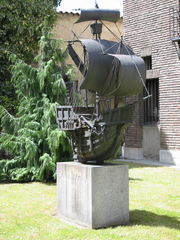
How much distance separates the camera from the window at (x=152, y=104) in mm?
16438

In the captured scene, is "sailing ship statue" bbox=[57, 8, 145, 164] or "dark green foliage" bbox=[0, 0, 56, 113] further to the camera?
"dark green foliage" bbox=[0, 0, 56, 113]

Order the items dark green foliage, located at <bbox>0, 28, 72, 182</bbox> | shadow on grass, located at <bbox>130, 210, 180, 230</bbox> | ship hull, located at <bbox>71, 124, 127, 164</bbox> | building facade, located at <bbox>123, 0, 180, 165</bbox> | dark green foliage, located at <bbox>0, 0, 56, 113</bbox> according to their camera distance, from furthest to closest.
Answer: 1. building facade, located at <bbox>123, 0, 180, 165</bbox>
2. dark green foliage, located at <bbox>0, 0, 56, 113</bbox>
3. dark green foliage, located at <bbox>0, 28, 72, 182</bbox>
4. shadow on grass, located at <bbox>130, 210, 180, 230</bbox>
5. ship hull, located at <bbox>71, 124, 127, 164</bbox>

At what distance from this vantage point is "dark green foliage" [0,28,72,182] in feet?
36.7

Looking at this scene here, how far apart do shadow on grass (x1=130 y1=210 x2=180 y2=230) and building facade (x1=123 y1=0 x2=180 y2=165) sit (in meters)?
7.14

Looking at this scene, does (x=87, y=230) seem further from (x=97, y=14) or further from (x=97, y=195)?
(x=97, y=14)

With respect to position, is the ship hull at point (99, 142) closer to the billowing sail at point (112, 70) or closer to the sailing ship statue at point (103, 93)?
the sailing ship statue at point (103, 93)

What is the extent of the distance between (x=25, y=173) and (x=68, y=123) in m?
4.53

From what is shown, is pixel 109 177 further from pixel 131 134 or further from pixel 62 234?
pixel 131 134

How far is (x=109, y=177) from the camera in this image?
6.98 m

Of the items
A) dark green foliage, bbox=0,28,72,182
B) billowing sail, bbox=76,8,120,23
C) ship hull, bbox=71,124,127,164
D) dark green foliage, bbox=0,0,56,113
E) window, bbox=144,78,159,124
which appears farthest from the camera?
window, bbox=144,78,159,124

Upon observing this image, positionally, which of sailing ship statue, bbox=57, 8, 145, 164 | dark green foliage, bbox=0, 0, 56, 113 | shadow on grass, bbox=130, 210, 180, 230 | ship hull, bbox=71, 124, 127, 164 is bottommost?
shadow on grass, bbox=130, 210, 180, 230

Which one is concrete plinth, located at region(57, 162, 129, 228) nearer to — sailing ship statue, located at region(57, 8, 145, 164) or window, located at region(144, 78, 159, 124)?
sailing ship statue, located at region(57, 8, 145, 164)

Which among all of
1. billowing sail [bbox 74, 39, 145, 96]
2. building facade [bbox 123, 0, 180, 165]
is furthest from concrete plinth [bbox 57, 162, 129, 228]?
building facade [bbox 123, 0, 180, 165]

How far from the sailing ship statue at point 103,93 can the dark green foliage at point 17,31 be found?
23.1ft
